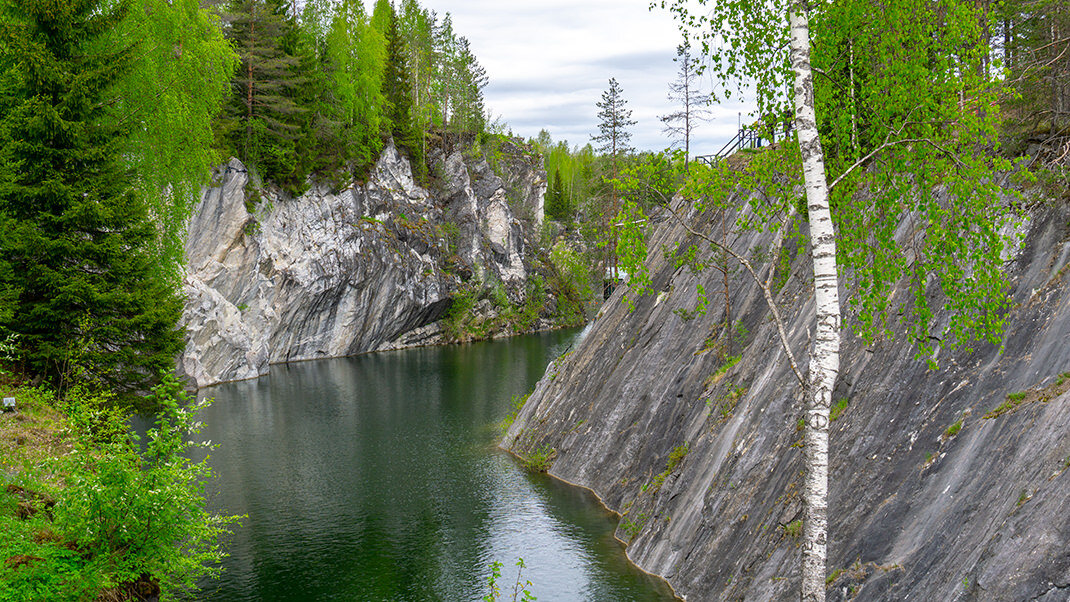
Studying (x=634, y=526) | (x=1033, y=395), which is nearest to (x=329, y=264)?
(x=634, y=526)

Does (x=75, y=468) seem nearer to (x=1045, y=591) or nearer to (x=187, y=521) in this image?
(x=187, y=521)

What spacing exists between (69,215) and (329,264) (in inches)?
1826

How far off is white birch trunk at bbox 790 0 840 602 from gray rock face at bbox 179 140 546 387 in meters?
41.8

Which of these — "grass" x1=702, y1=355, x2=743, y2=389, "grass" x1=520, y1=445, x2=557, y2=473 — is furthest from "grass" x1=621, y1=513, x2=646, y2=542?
"grass" x1=520, y1=445, x2=557, y2=473

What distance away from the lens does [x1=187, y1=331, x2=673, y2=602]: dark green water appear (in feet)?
66.0

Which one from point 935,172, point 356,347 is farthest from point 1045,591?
point 356,347

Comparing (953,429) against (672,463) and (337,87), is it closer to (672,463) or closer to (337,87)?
(672,463)

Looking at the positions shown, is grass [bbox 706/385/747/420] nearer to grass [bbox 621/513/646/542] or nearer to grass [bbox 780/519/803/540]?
grass [bbox 621/513/646/542]

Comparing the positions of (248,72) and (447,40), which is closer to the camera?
(248,72)

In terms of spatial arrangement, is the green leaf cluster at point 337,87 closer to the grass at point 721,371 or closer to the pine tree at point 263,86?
the pine tree at point 263,86

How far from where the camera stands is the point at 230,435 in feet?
120

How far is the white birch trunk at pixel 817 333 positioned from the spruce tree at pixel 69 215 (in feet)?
54.8

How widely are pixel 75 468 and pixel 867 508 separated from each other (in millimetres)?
13798

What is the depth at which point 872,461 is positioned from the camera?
544 inches
